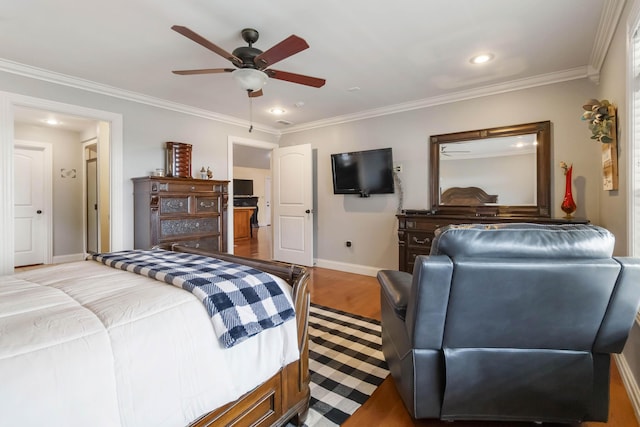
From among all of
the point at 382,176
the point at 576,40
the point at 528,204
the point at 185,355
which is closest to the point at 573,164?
the point at 528,204

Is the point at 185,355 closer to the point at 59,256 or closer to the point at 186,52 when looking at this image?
the point at 186,52

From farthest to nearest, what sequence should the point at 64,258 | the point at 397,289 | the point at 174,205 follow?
the point at 64,258
the point at 174,205
the point at 397,289

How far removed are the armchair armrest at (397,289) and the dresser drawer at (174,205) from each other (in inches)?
108

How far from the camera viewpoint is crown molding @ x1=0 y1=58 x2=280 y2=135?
292 cm

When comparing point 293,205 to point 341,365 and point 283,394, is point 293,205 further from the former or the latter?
point 283,394

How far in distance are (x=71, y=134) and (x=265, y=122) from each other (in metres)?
3.66

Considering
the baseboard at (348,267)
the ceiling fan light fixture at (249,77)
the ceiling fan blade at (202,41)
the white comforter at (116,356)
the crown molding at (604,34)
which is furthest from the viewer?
the baseboard at (348,267)

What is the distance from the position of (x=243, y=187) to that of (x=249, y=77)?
8.46 metres

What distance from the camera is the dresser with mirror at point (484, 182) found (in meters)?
3.26

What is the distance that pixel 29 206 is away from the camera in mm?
5078

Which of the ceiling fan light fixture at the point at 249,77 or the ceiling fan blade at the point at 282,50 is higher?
the ceiling fan blade at the point at 282,50

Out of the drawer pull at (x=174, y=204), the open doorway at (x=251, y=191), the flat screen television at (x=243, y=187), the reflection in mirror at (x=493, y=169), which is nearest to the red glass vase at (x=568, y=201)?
the reflection in mirror at (x=493, y=169)

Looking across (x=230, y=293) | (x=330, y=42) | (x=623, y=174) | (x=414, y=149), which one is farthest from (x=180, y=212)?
(x=623, y=174)

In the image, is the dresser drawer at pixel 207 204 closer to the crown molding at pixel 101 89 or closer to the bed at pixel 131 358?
the crown molding at pixel 101 89
